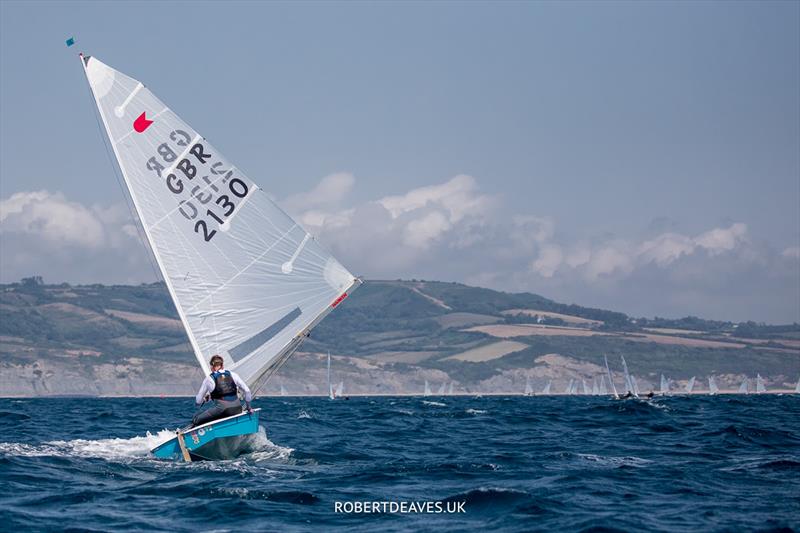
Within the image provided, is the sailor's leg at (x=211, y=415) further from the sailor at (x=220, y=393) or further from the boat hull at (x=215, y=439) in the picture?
the boat hull at (x=215, y=439)

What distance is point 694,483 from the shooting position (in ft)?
64.5

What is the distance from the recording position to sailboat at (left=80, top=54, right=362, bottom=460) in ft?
83.4

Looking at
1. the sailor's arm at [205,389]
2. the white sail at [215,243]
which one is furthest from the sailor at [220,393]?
the white sail at [215,243]

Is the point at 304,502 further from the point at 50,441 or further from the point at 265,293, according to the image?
the point at 50,441

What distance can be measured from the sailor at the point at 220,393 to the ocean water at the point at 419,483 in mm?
1032

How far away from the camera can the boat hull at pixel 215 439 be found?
23031 millimetres

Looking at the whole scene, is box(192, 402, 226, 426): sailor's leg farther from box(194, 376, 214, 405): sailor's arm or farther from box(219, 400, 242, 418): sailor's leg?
box(194, 376, 214, 405): sailor's arm

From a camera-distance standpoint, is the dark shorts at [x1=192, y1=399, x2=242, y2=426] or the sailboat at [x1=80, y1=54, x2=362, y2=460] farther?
the sailboat at [x1=80, y1=54, x2=362, y2=460]

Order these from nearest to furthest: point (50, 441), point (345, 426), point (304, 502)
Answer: point (304, 502) < point (50, 441) < point (345, 426)

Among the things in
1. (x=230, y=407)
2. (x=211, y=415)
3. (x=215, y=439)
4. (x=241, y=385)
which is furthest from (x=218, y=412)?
(x=241, y=385)

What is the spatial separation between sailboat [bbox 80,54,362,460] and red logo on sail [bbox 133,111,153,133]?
24mm

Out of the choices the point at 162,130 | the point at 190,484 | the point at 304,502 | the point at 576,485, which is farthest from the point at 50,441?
the point at 576,485

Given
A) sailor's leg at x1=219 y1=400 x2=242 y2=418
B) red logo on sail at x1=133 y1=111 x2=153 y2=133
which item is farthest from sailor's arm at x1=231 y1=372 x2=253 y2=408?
red logo on sail at x1=133 y1=111 x2=153 y2=133

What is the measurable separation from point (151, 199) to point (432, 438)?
38.6ft
